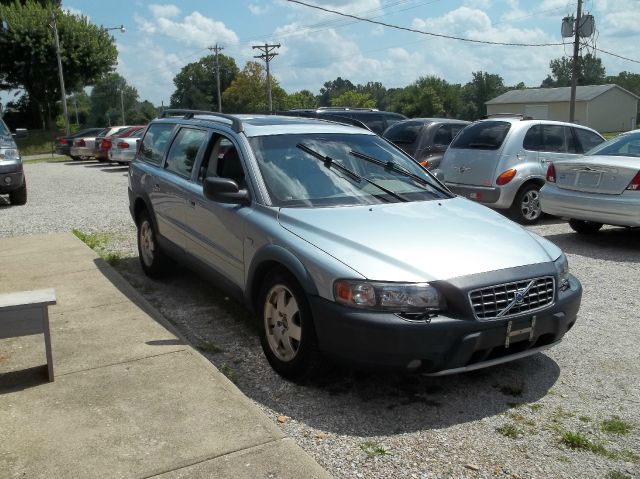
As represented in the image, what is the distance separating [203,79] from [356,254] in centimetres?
11067

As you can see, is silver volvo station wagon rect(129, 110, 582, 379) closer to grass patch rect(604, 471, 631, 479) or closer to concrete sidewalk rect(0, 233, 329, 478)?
concrete sidewalk rect(0, 233, 329, 478)

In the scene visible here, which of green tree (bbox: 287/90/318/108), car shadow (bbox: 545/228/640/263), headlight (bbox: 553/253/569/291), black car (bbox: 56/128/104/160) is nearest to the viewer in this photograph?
headlight (bbox: 553/253/569/291)

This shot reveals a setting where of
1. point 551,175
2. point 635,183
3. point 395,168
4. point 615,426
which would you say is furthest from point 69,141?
point 615,426

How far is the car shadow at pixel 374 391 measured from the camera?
373cm

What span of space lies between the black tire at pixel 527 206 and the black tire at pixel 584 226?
2.67 feet

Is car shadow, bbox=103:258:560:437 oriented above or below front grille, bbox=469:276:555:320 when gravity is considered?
below

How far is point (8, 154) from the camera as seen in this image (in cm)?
1225

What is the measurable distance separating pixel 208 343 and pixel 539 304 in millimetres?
2431

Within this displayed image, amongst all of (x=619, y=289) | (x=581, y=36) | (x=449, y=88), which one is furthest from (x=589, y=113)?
(x=619, y=289)

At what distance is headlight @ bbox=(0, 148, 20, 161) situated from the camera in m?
12.2

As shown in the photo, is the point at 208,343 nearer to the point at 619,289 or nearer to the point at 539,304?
the point at 539,304

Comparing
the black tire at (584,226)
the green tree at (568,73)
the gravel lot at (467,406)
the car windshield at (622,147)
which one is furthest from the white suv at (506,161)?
the green tree at (568,73)

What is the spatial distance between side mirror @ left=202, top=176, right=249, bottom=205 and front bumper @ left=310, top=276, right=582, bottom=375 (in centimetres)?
118

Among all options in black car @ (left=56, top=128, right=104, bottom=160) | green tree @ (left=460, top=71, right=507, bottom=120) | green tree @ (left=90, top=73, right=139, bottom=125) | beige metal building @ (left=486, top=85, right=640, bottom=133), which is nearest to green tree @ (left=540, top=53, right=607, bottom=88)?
green tree @ (left=460, top=71, right=507, bottom=120)
